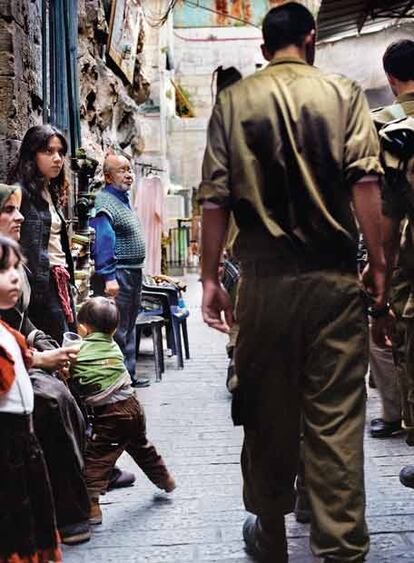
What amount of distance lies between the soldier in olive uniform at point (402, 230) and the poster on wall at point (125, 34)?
592 cm

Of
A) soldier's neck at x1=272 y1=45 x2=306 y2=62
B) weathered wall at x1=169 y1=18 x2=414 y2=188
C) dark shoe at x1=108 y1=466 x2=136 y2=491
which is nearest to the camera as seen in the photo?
soldier's neck at x1=272 y1=45 x2=306 y2=62

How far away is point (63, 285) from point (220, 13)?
2549 centimetres

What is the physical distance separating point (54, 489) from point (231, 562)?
0.91 metres

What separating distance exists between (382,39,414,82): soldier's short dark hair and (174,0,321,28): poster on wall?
24.5 meters

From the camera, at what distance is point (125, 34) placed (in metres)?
10.6

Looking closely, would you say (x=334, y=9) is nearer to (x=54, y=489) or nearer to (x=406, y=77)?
(x=406, y=77)

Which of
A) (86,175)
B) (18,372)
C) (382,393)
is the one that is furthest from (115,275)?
(18,372)

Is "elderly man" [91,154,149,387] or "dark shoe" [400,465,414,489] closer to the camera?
"dark shoe" [400,465,414,489]

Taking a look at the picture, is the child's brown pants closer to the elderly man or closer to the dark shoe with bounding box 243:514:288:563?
the dark shoe with bounding box 243:514:288:563

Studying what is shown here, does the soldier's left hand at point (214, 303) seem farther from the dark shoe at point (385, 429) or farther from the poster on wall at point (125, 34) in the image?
the poster on wall at point (125, 34)

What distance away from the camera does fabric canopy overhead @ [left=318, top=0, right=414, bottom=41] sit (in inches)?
480

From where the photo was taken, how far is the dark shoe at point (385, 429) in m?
5.77

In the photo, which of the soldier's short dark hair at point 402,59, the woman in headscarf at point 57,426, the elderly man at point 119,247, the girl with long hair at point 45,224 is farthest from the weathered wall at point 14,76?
the soldier's short dark hair at point 402,59

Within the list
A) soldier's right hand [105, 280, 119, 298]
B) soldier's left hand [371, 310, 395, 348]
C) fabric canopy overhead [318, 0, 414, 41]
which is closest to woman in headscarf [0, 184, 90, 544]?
soldier's left hand [371, 310, 395, 348]
